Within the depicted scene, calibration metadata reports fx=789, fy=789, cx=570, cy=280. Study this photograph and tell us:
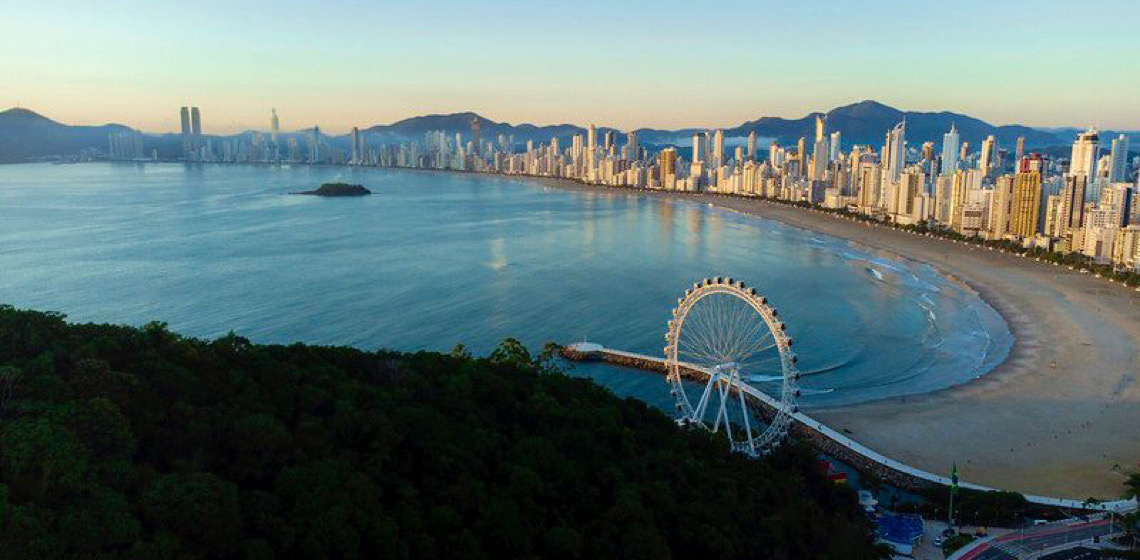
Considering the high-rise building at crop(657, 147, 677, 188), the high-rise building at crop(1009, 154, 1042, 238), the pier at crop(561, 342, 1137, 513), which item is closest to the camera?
the pier at crop(561, 342, 1137, 513)

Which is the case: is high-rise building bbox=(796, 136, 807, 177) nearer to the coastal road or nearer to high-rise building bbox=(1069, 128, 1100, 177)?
high-rise building bbox=(1069, 128, 1100, 177)

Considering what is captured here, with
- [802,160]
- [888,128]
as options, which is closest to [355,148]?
[802,160]

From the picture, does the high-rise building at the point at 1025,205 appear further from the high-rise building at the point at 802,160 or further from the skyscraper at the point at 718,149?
the skyscraper at the point at 718,149

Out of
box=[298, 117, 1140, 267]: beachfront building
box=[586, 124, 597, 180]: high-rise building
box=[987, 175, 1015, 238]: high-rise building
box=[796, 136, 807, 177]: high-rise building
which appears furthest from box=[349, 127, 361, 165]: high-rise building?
box=[987, 175, 1015, 238]: high-rise building

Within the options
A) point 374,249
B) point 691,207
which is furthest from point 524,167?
point 374,249

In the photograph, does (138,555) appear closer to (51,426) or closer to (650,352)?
(51,426)

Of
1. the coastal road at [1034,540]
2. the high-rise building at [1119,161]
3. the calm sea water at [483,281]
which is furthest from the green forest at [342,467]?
the high-rise building at [1119,161]
